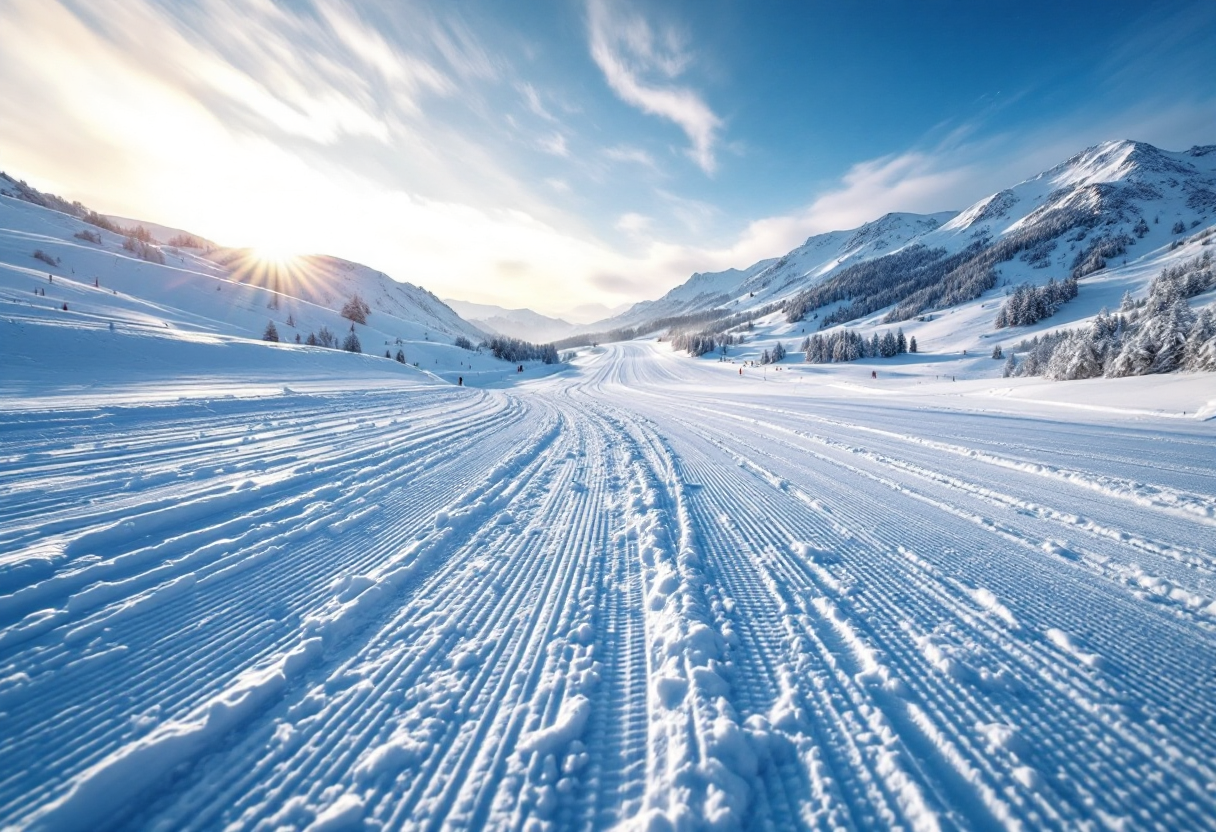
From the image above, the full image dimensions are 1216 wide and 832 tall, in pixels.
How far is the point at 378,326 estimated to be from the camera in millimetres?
59656

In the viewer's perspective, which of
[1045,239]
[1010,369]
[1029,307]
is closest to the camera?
[1010,369]

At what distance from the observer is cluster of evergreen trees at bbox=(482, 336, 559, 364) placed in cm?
5975

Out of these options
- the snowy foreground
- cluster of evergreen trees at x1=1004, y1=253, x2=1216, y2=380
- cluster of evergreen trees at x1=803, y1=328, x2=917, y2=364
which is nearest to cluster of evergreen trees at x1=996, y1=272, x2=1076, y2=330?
cluster of evergreen trees at x1=803, y1=328, x2=917, y2=364

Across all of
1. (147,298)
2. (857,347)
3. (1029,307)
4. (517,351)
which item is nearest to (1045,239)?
(1029,307)

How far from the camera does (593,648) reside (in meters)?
2.68

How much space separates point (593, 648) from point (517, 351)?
6256 cm

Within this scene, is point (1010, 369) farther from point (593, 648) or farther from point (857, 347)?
point (593, 648)

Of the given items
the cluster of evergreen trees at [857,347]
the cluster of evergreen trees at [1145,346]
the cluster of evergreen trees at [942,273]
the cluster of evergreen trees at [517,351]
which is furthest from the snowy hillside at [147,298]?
the cluster of evergreen trees at [942,273]

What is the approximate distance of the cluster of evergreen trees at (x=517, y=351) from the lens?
5975cm

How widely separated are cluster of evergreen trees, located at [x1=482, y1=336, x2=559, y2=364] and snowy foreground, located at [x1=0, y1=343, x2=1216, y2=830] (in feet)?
181

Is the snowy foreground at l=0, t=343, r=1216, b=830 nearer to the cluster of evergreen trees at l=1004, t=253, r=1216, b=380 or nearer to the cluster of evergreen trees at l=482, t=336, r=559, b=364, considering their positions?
the cluster of evergreen trees at l=1004, t=253, r=1216, b=380

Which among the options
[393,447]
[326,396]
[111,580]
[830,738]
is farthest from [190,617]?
[326,396]

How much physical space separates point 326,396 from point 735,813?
14.3 meters

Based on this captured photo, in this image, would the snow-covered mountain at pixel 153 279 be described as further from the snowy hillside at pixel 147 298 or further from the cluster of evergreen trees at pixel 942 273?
the cluster of evergreen trees at pixel 942 273
